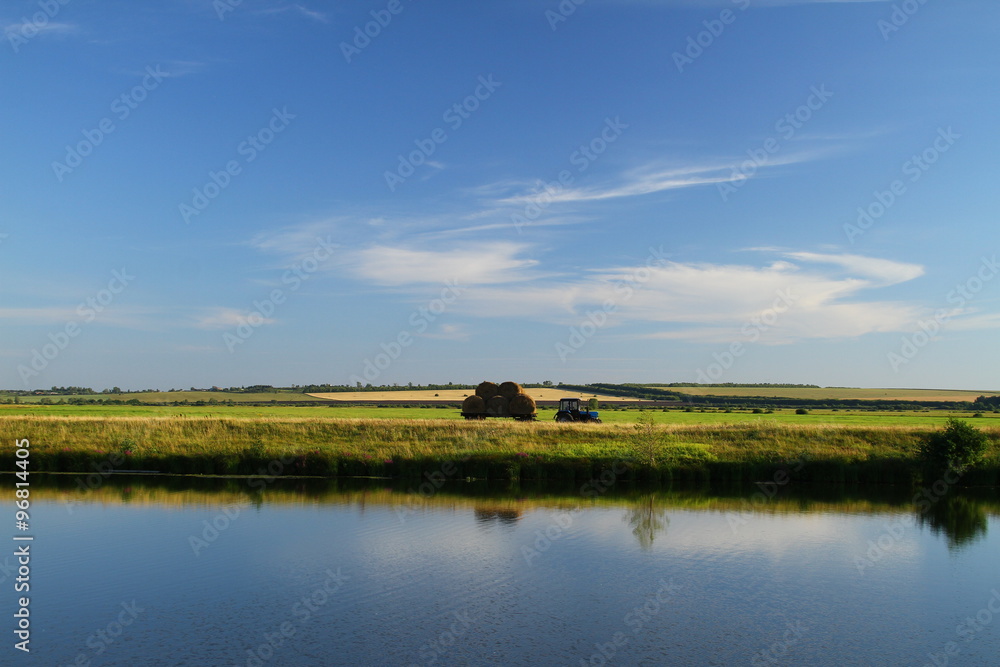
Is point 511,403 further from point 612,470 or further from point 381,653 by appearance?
point 381,653

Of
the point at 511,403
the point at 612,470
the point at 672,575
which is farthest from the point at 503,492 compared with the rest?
the point at 511,403

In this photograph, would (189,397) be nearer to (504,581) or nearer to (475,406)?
(475,406)

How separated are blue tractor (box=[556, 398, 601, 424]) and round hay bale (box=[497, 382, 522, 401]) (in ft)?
11.9

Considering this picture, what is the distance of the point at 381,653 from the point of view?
1194cm

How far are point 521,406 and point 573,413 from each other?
3.95 m

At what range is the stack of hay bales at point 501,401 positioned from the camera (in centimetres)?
5081

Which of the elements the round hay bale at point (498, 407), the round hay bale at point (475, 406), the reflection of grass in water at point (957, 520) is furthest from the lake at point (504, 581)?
the round hay bale at point (475, 406)

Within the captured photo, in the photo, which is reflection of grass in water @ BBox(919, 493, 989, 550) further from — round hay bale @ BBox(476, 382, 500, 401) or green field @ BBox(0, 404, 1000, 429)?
round hay bale @ BBox(476, 382, 500, 401)

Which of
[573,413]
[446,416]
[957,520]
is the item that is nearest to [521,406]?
[573,413]

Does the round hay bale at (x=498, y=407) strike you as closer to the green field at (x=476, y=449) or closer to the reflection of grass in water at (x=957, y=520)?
the green field at (x=476, y=449)

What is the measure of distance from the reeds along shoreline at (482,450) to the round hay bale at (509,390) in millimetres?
11724

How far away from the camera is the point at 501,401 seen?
51.4m

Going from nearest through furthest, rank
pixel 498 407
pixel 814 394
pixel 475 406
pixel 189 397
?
pixel 498 407, pixel 475 406, pixel 189 397, pixel 814 394

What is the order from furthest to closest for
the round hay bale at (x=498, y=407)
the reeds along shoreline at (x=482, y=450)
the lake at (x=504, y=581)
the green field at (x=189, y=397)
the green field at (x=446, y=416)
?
the green field at (x=189, y=397)
the green field at (x=446, y=416)
the round hay bale at (x=498, y=407)
the reeds along shoreline at (x=482, y=450)
the lake at (x=504, y=581)
